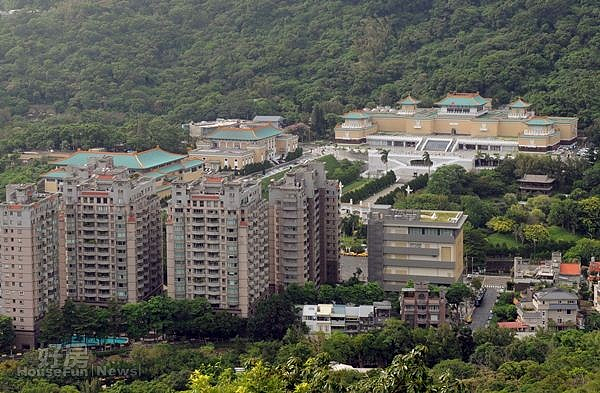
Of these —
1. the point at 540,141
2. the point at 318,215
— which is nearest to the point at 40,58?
the point at 540,141

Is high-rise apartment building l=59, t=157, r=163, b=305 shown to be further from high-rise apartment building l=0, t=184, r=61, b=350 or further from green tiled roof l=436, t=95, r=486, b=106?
green tiled roof l=436, t=95, r=486, b=106

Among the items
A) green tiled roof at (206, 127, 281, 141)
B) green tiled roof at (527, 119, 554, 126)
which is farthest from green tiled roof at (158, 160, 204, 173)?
green tiled roof at (527, 119, 554, 126)

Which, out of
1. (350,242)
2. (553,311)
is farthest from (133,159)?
(553,311)

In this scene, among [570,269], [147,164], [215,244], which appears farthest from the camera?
[147,164]

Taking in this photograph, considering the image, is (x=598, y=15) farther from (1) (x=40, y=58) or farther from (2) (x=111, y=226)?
(2) (x=111, y=226)

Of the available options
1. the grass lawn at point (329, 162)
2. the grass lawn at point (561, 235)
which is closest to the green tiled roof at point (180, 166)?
the grass lawn at point (329, 162)

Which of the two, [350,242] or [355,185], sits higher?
[355,185]

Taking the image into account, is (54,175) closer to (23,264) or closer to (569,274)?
(23,264)
